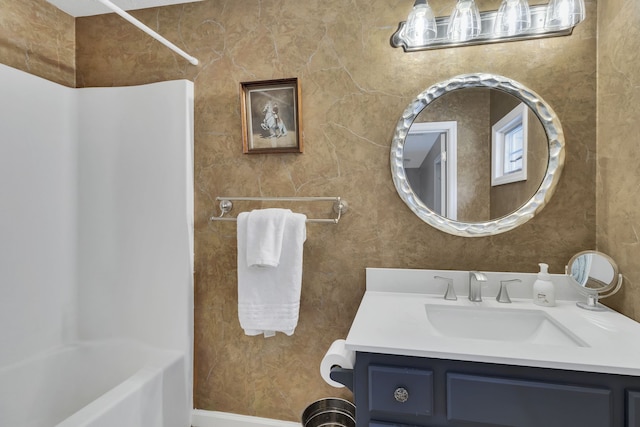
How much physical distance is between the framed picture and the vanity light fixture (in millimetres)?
584

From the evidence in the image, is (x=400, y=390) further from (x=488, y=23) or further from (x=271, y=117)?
(x=488, y=23)

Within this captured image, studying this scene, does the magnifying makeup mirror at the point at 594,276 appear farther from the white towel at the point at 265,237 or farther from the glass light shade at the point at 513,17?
the white towel at the point at 265,237

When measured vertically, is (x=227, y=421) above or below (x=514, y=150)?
below

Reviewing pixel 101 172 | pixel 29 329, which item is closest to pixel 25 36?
pixel 101 172

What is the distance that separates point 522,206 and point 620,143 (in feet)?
1.27

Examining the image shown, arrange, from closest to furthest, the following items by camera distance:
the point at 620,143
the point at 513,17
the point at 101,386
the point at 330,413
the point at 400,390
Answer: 1. the point at 400,390
2. the point at 620,143
3. the point at 513,17
4. the point at 330,413
5. the point at 101,386

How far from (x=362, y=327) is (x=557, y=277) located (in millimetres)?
905

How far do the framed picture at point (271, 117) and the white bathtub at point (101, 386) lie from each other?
3.79ft

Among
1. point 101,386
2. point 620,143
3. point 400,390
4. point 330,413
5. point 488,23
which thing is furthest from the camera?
point 101,386

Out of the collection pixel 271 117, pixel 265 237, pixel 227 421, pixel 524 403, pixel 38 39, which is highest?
pixel 38 39

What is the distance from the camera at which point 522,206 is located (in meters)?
1.45

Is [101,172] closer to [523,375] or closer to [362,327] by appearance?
[362,327]

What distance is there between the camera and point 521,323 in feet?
4.22

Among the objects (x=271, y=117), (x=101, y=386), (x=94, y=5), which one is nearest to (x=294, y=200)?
(x=271, y=117)
